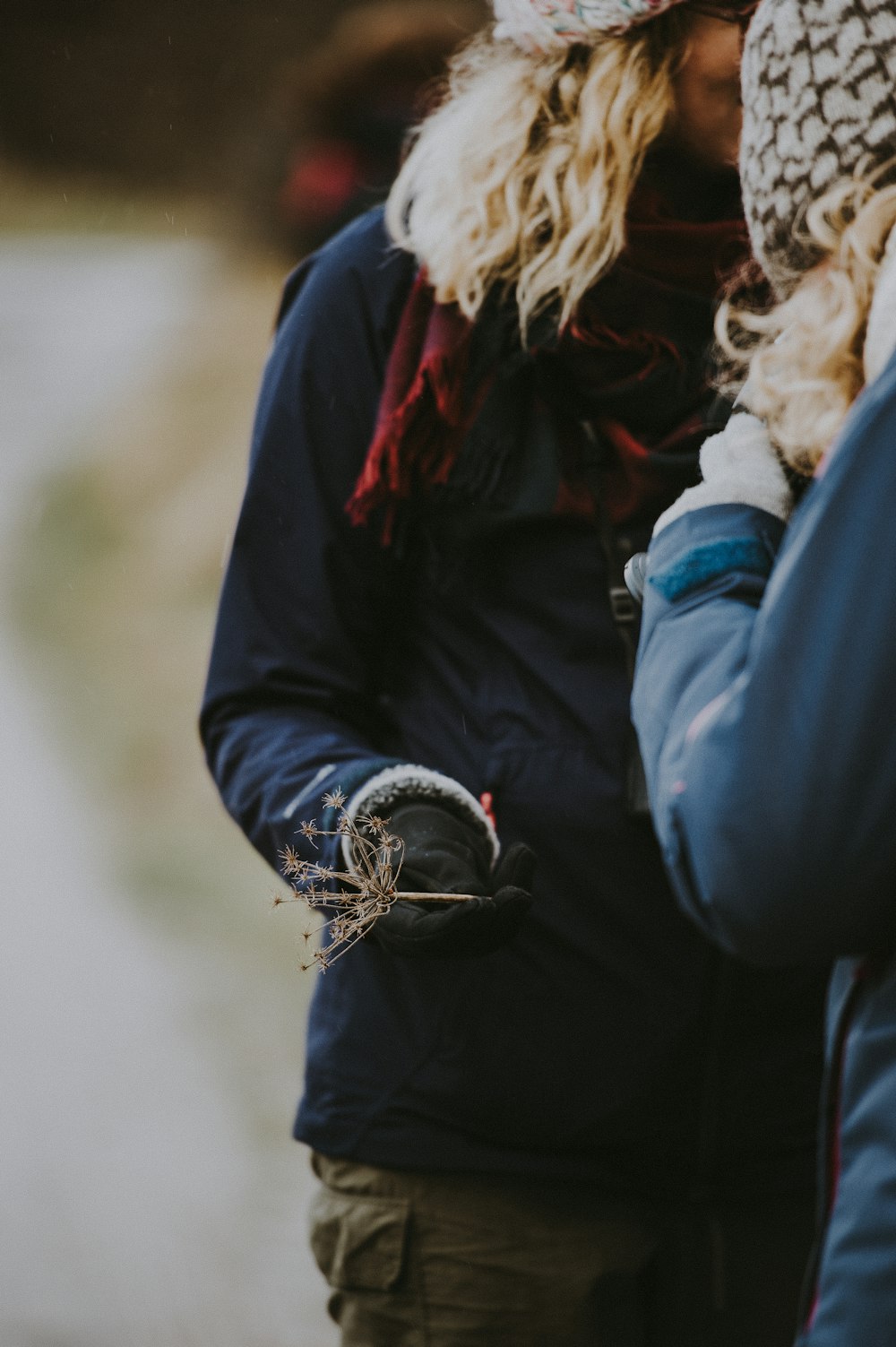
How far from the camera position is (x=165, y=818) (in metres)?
4.95

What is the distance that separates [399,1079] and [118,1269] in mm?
2067

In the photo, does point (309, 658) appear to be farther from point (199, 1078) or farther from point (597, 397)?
point (199, 1078)

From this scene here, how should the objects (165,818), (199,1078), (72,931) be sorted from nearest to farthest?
(199,1078), (72,931), (165,818)

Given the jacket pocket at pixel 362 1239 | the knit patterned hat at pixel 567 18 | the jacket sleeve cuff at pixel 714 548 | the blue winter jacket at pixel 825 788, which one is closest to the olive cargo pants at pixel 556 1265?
the jacket pocket at pixel 362 1239

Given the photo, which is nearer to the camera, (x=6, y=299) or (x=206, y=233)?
(x=206, y=233)

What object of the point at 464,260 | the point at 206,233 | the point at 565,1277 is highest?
the point at 206,233

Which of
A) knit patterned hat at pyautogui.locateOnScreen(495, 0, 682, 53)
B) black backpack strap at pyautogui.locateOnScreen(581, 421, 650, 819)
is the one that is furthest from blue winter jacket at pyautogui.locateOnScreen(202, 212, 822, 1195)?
knit patterned hat at pyautogui.locateOnScreen(495, 0, 682, 53)

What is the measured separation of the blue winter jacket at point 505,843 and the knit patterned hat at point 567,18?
0.29 metres

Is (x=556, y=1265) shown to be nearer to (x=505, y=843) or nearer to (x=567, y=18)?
(x=505, y=843)

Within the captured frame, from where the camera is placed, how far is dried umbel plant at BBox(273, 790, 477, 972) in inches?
46.0

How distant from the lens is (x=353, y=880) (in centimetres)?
120

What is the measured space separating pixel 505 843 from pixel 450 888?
9.3 inches

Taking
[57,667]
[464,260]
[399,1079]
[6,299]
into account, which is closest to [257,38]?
[6,299]

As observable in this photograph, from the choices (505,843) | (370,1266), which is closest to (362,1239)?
(370,1266)
